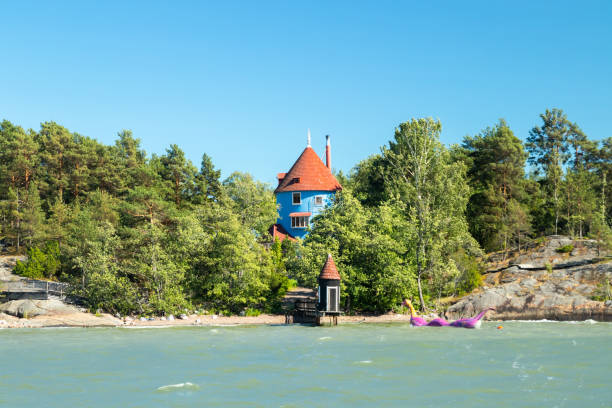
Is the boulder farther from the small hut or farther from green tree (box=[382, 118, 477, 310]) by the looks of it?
green tree (box=[382, 118, 477, 310])

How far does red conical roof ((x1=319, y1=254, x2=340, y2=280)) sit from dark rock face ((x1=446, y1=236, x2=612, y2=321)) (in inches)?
383

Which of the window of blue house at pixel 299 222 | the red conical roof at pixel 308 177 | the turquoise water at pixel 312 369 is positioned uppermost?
the red conical roof at pixel 308 177

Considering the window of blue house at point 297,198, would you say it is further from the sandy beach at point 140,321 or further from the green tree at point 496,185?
the sandy beach at point 140,321

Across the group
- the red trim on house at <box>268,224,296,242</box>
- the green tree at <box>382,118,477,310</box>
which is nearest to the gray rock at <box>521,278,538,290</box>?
the green tree at <box>382,118,477,310</box>

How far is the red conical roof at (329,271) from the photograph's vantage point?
37438mm

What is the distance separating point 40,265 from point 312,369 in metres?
34.0

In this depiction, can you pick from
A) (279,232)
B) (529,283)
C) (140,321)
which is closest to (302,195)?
(279,232)

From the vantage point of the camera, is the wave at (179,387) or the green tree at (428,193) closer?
the wave at (179,387)

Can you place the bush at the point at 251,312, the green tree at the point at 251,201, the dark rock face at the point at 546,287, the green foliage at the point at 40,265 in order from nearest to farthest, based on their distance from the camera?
the dark rock face at the point at 546,287 → the bush at the point at 251,312 → the green foliage at the point at 40,265 → the green tree at the point at 251,201

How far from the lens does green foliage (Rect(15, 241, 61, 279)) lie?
46.2m

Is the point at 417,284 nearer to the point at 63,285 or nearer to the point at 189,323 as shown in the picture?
the point at 189,323

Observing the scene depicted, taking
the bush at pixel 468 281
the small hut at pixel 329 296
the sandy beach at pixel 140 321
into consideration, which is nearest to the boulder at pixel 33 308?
the sandy beach at pixel 140 321

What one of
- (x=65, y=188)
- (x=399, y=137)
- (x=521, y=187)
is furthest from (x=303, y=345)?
(x=65, y=188)

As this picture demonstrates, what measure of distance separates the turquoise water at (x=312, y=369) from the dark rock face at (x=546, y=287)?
25.1 feet
